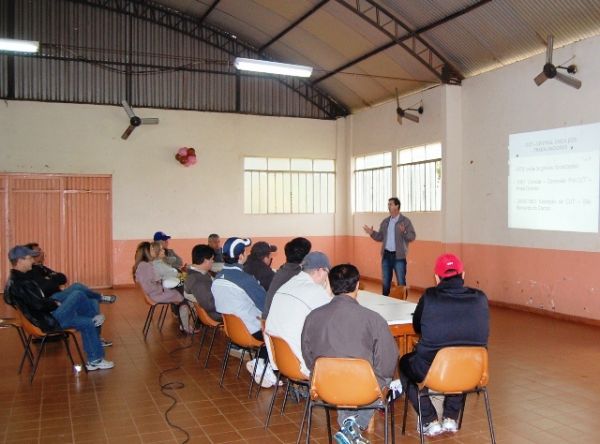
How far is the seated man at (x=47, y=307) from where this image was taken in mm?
4816

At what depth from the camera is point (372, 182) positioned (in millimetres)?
12219

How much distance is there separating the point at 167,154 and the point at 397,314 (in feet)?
26.5

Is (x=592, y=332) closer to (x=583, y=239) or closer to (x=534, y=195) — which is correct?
(x=583, y=239)

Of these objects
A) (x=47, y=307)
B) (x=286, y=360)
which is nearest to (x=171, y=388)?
(x=47, y=307)

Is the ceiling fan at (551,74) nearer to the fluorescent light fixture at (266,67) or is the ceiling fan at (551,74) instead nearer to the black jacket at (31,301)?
the fluorescent light fixture at (266,67)

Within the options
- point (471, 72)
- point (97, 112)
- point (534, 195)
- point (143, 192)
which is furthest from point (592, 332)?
point (97, 112)

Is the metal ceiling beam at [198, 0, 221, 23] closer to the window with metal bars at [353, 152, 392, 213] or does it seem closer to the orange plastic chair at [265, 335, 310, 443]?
the window with metal bars at [353, 152, 392, 213]

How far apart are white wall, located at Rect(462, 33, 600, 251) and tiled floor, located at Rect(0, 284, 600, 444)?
2.60 meters

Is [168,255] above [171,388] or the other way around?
above

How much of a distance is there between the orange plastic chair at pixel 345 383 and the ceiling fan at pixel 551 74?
5439 mm

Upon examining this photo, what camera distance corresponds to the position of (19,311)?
4.94m

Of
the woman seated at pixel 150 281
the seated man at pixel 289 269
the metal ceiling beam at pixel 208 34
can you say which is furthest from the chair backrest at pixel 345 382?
the metal ceiling beam at pixel 208 34

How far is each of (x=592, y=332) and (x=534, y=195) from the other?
2066 mm

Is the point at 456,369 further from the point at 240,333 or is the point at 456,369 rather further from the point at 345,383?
the point at 240,333
